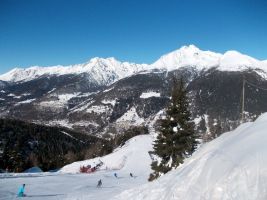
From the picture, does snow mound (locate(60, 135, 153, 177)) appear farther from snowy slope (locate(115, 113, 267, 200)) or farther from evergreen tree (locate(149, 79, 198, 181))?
snowy slope (locate(115, 113, 267, 200))

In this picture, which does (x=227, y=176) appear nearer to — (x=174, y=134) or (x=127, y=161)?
(x=174, y=134)

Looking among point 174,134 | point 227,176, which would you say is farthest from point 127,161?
point 227,176

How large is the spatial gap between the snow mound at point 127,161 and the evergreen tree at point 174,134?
68.7 m

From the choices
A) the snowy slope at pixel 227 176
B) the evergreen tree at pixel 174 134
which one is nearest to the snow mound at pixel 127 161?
the evergreen tree at pixel 174 134

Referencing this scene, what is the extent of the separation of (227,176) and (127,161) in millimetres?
106627

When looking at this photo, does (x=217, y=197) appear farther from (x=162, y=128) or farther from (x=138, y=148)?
(x=138, y=148)

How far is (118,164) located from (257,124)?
104 m

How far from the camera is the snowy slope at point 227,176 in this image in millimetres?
17078

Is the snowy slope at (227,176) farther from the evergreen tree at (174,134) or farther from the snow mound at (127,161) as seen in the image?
the snow mound at (127,161)

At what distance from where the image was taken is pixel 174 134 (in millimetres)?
41438

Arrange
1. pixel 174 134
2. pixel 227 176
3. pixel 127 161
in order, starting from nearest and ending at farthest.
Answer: pixel 227 176
pixel 174 134
pixel 127 161

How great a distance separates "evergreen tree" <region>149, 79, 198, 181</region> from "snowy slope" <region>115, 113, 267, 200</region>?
17.7 m

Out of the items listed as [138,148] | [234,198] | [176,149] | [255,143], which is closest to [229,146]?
[255,143]

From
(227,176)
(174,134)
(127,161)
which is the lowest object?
(227,176)
